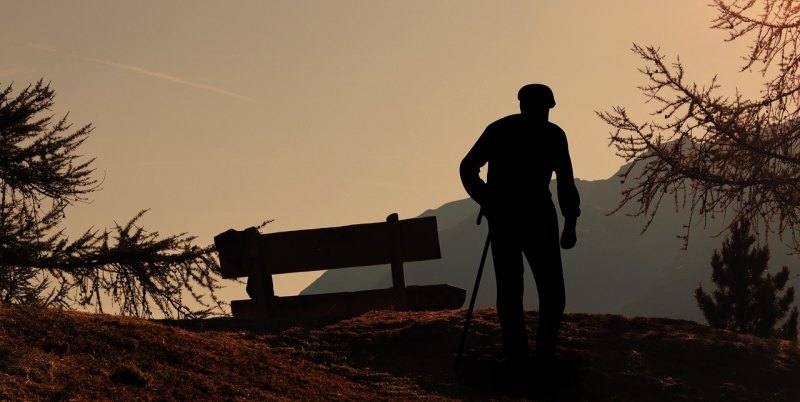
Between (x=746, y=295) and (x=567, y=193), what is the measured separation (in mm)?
14865

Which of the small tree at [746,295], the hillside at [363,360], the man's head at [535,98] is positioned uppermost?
the man's head at [535,98]

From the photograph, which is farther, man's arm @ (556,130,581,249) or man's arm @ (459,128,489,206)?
man's arm @ (459,128,489,206)

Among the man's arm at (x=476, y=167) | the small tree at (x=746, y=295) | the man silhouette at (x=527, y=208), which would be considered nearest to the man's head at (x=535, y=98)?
the man silhouette at (x=527, y=208)

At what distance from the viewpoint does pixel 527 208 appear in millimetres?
9859

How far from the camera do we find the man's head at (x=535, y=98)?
9883 mm

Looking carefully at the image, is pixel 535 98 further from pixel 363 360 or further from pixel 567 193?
pixel 363 360

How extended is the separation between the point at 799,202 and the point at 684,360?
538 cm

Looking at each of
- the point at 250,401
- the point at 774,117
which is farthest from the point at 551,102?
the point at 774,117

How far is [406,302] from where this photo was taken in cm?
1598

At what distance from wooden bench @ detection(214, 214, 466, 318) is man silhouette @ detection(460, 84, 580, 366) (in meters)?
5.50

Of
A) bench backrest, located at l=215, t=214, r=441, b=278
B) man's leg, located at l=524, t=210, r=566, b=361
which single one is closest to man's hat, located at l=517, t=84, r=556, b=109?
man's leg, located at l=524, t=210, r=566, b=361

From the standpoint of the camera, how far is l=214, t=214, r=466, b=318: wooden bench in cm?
1569

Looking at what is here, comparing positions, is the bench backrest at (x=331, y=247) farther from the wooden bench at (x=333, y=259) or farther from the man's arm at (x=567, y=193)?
the man's arm at (x=567, y=193)

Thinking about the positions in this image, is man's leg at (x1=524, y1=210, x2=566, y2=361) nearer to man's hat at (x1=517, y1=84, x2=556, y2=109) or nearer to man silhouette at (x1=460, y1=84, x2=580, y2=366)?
man silhouette at (x1=460, y1=84, x2=580, y2=366)
